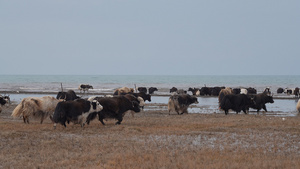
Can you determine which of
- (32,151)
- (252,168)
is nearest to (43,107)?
(32,151)

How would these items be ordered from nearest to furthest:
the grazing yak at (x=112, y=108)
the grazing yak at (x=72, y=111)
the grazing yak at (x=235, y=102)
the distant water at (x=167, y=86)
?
the grazing yak at (x=72, y=111) → the grazing yak at (x=112, y=108) → the grazing yak at (x=235, y=102) → the distant water at (x=167, y=86)

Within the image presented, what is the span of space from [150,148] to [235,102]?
1575 centimetres

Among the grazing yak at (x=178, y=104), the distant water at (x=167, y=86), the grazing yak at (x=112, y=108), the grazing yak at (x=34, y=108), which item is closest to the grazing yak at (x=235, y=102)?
the distant water at (x=167, y=86)

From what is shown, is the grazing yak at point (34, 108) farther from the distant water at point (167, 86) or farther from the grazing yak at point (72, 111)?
the distant water at point (167, 86)

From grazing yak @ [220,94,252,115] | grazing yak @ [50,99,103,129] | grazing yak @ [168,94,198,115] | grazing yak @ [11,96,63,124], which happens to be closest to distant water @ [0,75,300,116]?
grazing yak @ [220,94,252,115]

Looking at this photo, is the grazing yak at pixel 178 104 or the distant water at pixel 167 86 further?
the distant water at pixel 167 86

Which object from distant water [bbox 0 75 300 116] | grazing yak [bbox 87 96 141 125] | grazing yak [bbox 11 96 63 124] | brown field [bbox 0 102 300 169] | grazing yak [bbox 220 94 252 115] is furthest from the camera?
distant water [bbox 0 75 300 116]

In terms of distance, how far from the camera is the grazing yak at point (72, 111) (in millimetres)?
15453

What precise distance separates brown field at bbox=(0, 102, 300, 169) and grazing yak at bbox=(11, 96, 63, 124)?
2.86 meters

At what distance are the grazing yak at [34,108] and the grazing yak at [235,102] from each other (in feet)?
37.2

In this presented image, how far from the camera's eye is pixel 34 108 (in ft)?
57.4

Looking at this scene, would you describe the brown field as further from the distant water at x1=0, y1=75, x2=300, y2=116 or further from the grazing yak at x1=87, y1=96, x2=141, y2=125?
the distant water at x1=0, y1=75, x2=300, y2=116

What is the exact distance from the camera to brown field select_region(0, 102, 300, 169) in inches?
354

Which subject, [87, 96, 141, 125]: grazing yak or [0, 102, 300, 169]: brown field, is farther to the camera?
[87, 96, 141, 125]: grazing yak
